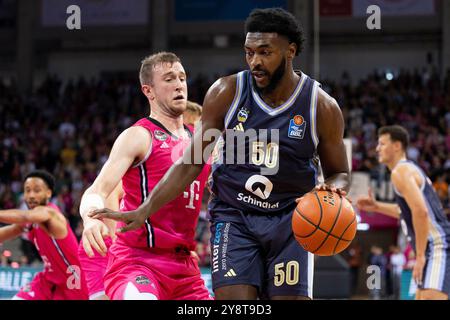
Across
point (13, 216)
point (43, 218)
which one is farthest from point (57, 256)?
point (13, 216)

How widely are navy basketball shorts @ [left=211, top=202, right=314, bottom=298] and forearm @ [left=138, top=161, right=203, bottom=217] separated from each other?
12.0 inches

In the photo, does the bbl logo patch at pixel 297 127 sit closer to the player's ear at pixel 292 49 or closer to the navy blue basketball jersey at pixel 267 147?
the navy blue basketball jersey at pixel 267 147

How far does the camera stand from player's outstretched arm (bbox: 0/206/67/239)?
5.70 meters

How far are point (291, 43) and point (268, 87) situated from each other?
26 cm

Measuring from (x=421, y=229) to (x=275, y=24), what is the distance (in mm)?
2995

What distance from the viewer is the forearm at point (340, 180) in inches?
148

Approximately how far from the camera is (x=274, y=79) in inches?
148

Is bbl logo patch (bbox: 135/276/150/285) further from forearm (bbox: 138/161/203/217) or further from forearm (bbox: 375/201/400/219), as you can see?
forearm (bbox: 375/201/400/219)

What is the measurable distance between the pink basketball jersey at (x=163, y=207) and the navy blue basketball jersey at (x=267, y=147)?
0.51 metres

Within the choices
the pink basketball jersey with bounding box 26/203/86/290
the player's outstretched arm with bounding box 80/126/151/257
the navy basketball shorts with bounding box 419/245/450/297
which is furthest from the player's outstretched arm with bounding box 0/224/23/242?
the navy basketball shorts with bounding box 419/245/450/297

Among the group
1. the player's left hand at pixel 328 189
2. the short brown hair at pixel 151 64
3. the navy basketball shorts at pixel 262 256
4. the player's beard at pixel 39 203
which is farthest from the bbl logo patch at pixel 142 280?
the player's beard at pixel 39 203

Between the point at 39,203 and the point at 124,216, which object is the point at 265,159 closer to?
the point at 124,216
